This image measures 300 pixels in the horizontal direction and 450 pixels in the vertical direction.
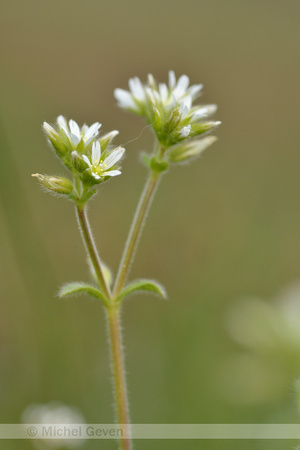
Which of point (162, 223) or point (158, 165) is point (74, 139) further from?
point (162, 223)

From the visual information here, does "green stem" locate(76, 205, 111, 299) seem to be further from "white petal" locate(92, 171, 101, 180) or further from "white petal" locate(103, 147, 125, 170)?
"white petal" locate(103, 147, 125, 170)

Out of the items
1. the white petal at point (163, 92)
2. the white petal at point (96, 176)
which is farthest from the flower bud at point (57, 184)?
the white petal at point (163, 92)

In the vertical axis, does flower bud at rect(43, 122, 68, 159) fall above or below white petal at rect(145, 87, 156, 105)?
below

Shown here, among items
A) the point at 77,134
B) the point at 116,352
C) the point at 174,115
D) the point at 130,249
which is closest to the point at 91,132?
the point at 77,134

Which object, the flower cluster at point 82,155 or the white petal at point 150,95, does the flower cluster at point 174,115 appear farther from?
the flower cluster at point 82,155

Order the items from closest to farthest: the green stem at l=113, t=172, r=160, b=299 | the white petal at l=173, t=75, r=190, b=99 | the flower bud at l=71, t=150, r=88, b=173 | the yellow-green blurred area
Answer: the flower bud at l=71, t=150, r=88, b=173 < the green stem at l=113, t=172, r=160, b=299 < the white petal at l=173, t=75, r=190, b=99 < the yellow-green blurred area

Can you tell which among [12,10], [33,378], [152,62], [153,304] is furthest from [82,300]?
[12,10]

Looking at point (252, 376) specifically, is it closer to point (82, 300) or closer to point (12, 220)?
point (12, 220)

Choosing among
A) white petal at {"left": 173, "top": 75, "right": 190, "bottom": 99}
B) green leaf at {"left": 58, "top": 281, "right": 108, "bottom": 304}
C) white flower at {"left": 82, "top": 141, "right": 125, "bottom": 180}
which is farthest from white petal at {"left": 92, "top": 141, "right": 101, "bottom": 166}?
white petal at {"left": 173, "top": 75, "right": 190, "bottom": 99}
